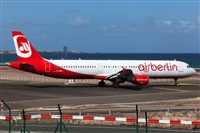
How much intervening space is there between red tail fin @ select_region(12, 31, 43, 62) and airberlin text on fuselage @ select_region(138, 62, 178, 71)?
12.7 m

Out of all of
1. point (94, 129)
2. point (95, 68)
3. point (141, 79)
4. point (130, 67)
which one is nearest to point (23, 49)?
point (95, 68)

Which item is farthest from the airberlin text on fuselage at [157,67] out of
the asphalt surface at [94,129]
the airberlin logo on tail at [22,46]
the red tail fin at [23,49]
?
the asphalt surface at [94,129]

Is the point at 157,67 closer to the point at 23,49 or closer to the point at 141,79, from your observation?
the point at 141,79

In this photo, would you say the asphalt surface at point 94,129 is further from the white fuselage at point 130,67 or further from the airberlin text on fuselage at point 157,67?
the airberlin text on fuselage at point 157,67

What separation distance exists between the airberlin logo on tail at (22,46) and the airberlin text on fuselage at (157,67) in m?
13.6

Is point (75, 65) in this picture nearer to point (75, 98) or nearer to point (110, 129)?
point (75, 98)

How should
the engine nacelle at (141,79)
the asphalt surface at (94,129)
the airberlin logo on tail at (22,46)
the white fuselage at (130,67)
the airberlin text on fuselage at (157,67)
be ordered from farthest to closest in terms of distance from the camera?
the airberlin text on fuselage at (157,67) → the white fuselage at (130,67) → the engine nacelle at (141,79) → the airberlin logo on tail at (22,46) → the asphalt surface at (94,129)

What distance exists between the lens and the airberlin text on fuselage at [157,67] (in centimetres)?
5162

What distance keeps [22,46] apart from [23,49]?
1.28 ft

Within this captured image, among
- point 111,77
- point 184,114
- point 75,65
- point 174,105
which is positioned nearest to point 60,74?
point 75,65

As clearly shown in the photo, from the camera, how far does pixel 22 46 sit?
46.7m

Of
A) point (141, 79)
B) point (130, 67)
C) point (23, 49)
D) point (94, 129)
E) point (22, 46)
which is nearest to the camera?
point (94, 129)

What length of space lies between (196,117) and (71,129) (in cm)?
901

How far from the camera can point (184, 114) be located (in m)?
25.5
